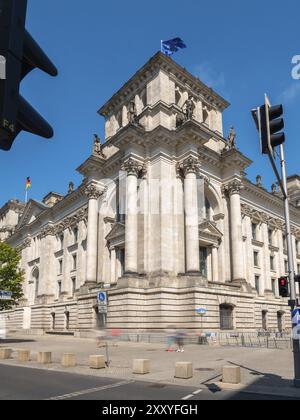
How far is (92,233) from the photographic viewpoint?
45.1 meters

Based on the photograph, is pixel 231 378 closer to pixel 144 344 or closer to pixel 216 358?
pixel 216 358

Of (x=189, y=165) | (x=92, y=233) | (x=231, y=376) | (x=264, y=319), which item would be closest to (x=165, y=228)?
(x=189, y=165)

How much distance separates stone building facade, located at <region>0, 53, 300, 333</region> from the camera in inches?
1425

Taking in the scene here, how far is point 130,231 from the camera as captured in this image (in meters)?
37.7

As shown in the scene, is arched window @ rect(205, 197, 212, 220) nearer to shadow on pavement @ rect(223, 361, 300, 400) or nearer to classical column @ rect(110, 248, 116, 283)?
classical column @ rect(110, 248, 116, 283)

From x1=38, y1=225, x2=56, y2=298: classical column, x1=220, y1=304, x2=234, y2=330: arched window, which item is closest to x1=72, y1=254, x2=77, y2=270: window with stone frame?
x1=38, y1=225, x2=56, y2=298: classical column

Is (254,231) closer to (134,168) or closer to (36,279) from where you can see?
(134,168)

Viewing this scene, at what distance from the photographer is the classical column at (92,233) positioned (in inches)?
1720

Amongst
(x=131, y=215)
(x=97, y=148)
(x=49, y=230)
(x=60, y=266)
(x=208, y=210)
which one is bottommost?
(x=60, y=266)

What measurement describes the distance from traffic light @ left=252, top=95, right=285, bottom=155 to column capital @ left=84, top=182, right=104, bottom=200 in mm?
35175

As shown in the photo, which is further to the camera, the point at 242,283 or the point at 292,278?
the point at 242,283

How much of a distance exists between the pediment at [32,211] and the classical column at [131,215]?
27.9 meters

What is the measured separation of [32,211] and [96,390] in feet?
194
